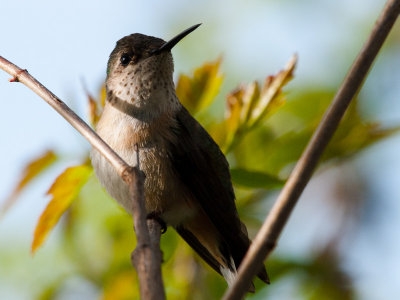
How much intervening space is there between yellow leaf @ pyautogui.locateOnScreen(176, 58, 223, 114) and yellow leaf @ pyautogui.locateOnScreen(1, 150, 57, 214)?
2.00ft

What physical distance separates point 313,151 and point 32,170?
1.67 m

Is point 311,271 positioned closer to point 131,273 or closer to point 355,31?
point 131,273

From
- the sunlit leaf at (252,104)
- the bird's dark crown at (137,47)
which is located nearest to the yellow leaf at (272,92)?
the sunlit leaf at (252,104)

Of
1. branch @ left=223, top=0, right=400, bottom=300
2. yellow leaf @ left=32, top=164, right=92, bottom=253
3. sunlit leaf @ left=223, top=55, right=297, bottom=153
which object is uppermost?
branch @ left=223, top=0, right=400, bottom=300

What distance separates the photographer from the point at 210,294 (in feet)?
8.88

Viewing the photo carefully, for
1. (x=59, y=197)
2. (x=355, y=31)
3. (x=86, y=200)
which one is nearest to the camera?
(x=59, y=197)

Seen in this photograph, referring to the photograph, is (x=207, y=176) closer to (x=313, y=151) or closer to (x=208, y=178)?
(x=208, y=178)

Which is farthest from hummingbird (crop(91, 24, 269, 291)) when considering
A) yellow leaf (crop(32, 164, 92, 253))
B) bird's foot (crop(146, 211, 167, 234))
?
yellow leaf (crop(32, 164, 92, 253))

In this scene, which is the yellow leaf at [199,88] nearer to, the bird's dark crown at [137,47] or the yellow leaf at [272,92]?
the yellow leaf at [272,92]

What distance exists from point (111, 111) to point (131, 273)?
112cm

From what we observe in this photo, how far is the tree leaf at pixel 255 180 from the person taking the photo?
7.93 feet

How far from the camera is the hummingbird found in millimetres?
3324

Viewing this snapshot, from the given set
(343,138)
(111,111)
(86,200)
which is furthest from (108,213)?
(343,138)

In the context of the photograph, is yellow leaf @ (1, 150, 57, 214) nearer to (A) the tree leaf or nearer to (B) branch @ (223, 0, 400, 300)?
(A) the tree leaf
